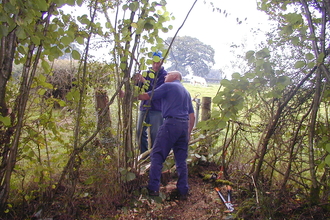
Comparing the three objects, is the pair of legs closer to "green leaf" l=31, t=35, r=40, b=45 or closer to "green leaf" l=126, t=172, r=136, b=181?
"green leaf" l=126, t=172, r=136, b=181

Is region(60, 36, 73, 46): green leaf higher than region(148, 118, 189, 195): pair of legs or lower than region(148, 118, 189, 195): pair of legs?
higher

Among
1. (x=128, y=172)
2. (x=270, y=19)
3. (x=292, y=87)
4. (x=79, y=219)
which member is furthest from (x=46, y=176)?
(x=270, y=19)

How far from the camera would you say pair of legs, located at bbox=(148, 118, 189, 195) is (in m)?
3.22

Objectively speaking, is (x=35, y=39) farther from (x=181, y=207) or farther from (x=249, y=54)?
(x=181, y=207)

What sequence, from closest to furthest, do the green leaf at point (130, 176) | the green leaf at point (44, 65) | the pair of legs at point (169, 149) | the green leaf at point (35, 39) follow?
the green leaf at point (35, 39)
the green leaf at point (44, 65)
the green leaf at point (130, 176)
the pair of legs at point (169, 149)

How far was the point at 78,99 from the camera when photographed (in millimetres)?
2320

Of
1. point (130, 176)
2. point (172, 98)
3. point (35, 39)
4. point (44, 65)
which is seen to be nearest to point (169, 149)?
point (172, 98)

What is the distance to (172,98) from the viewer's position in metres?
3.45

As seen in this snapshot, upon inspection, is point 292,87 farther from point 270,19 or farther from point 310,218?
point 310,218

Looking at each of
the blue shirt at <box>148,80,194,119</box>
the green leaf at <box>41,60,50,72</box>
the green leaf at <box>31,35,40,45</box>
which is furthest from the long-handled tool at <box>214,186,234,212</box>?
the green leaf at <box>31,35,40,45</box>

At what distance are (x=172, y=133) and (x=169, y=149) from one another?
0.73 ft

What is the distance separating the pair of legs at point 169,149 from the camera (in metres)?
3.22

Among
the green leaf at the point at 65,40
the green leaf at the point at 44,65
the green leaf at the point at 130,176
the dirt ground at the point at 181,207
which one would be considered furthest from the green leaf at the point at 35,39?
the dirt ground at the point at 181,207

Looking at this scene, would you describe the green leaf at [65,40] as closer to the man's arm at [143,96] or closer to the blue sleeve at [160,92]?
the man's arm at [143,96]
